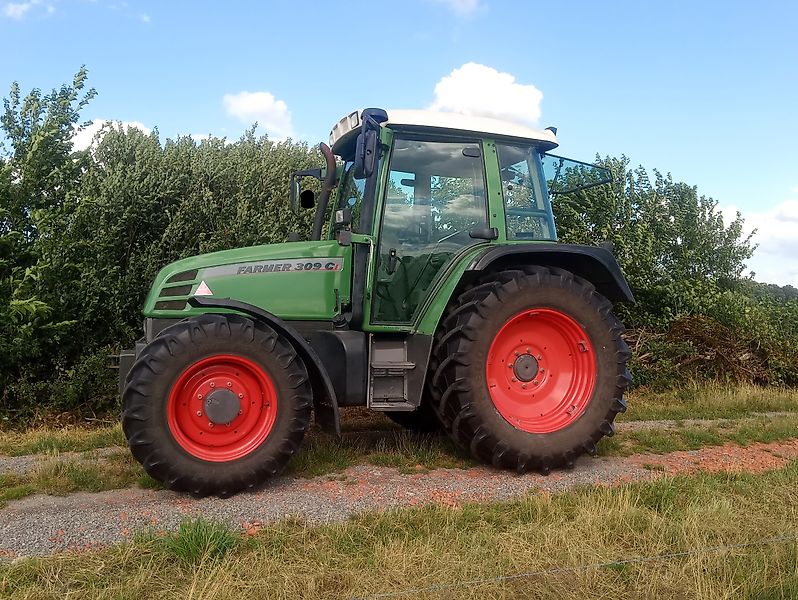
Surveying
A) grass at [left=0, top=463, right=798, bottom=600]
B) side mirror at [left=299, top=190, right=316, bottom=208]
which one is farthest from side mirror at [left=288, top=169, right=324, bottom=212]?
grass at [left=0, top=463, right=798, bottom=600]

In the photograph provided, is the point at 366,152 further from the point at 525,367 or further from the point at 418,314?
the point at 525,367

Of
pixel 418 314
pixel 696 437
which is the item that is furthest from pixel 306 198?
pixel 696 437

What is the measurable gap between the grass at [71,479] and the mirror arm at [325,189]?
2416 mm

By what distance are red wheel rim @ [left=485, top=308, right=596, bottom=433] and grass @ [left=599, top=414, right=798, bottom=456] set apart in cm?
78

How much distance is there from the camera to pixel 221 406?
4.57 metres

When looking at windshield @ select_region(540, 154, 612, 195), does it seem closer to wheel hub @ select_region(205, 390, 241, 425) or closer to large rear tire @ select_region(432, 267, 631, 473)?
large rear tire @ select_region(432, 267, 631, 473)

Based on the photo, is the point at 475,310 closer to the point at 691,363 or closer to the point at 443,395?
the point at 443,395

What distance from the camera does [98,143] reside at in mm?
9406

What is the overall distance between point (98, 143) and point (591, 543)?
8488mm

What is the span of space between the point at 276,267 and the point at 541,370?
224 centimetres

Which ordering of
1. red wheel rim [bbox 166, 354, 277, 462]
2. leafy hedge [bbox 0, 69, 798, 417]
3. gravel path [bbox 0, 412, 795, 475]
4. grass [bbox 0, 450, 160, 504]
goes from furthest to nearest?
leafy hedge [bbox 0, 69, 798, 417] → gravel path [bbox 0, 412, 795, 475] → grass [bbox 0, 450, 160, 504] → red wheel rim [bbox 166, 354, 277, 462]

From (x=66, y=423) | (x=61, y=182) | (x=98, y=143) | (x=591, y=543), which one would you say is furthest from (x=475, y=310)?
(x=98, y=143)

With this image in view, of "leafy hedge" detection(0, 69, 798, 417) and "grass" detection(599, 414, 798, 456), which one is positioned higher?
"leafy hedge" detection(0, 69, 798, 417)

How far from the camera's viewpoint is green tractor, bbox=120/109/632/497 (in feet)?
15.4
